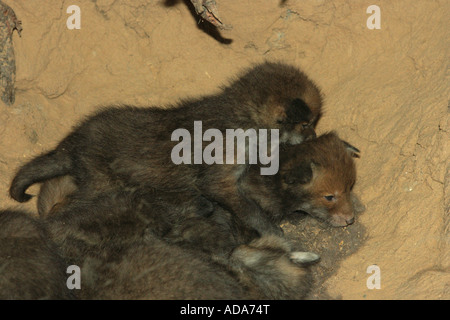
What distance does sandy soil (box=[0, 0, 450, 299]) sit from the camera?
179 inches

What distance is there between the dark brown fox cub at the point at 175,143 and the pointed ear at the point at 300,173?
273 mm

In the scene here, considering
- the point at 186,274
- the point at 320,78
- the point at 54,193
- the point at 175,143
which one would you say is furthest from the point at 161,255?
the point at 320,78

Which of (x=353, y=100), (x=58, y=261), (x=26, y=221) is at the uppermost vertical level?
(x=353, y=100)

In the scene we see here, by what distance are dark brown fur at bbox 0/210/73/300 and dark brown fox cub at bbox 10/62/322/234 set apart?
0.74 m

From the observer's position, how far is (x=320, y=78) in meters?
5.99

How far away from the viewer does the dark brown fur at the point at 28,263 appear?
3768 millimetres

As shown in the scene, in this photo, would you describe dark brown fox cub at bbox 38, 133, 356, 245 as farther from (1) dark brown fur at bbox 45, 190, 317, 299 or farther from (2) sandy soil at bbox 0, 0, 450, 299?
(2) sandy soil at bbox 0, 0, 450, 299

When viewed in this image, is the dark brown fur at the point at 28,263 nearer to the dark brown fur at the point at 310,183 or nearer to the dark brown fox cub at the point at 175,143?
the dark brown fox cub at the point at 175,143

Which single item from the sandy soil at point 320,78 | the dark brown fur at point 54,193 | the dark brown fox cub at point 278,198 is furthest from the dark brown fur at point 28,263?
the sandy soil at point 320,78

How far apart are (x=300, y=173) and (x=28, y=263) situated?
94.5 inches

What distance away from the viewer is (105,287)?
393 cm
